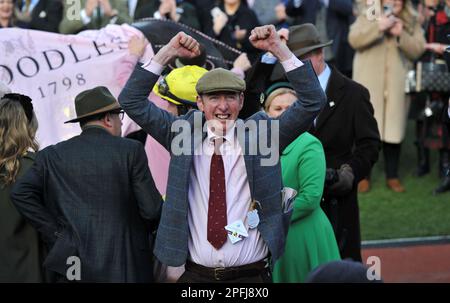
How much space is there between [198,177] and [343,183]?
158 centimetres

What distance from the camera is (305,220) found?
635 cm

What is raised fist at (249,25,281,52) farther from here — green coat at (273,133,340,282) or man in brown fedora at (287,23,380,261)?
man in brown fedora at (287,23,380,261)

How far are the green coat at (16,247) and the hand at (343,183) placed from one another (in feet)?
6.43

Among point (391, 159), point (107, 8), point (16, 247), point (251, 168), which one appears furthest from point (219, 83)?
point (391, 159)

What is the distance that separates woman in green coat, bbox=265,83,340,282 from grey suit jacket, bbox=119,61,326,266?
83 cm

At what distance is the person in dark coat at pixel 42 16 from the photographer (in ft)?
38.8

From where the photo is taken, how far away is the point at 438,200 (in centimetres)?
1080

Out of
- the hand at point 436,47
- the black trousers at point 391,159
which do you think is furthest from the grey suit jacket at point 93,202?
the hand at point 436,47

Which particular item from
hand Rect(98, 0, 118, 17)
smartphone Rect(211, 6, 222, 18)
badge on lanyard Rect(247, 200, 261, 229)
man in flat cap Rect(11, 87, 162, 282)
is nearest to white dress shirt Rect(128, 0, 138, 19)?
hand Rect(98, 0, 118, 17)

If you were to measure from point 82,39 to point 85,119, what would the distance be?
2333mm

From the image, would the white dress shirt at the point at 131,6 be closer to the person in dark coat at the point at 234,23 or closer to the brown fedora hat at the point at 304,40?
the person in dark coat at the point at 234,23

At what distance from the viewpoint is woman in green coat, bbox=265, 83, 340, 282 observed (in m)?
6.22
